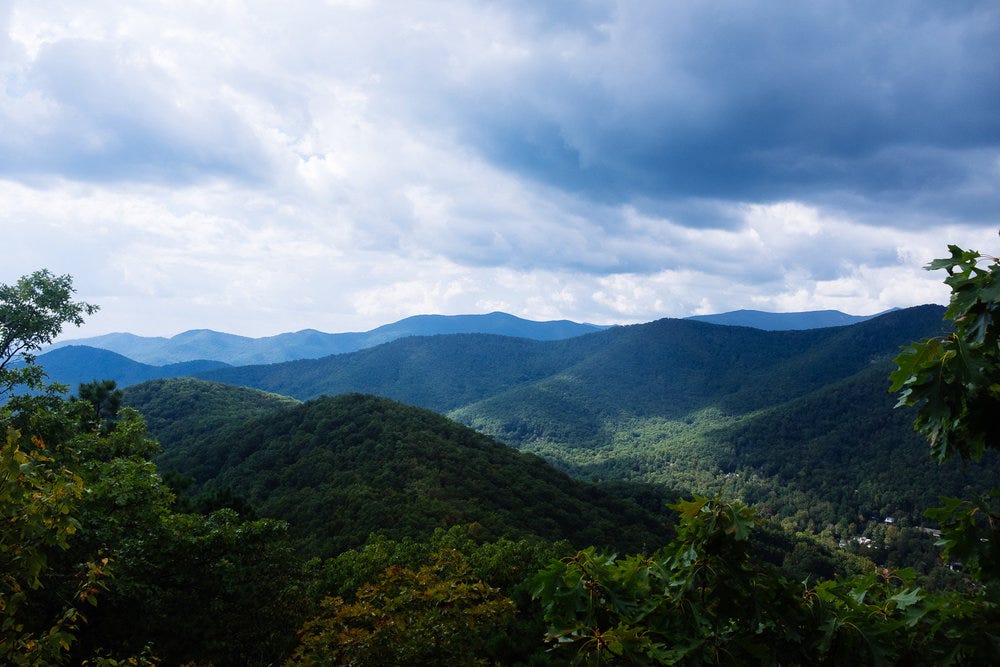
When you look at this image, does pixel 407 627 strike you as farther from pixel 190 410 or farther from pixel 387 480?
pixel 190 410

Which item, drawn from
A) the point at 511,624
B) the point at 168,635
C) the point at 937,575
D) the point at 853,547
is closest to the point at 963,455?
the point at 511,624

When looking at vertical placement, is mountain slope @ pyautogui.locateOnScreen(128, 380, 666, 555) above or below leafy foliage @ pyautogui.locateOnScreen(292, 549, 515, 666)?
below

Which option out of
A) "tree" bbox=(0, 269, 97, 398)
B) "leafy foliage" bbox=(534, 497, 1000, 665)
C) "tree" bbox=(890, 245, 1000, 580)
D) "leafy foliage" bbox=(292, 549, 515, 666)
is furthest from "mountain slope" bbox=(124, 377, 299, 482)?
"tree" bbox=(890, 245, 1000, 580)

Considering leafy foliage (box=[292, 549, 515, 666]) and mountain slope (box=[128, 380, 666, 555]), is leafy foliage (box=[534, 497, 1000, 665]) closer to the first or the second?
leafy foliage (box=[292, 549, 515, 666])

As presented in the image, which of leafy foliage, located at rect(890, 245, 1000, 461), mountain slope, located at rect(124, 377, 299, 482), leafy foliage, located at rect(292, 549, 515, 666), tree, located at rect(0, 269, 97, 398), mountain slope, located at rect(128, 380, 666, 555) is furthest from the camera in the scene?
mountain slope, located at rect(124, 377, 299, 482)

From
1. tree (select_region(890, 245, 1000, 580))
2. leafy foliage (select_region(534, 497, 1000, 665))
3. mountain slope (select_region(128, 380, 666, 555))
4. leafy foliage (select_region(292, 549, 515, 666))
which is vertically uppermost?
tree (select_region(890, 245, 1000, 580))

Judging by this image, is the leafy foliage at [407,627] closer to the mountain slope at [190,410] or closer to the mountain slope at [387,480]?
the mountain slope at [387,480]

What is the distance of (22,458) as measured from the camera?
525 centimetres

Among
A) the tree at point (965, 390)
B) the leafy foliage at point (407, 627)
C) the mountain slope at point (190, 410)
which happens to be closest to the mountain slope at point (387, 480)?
the mountain slope at point (190, 410)

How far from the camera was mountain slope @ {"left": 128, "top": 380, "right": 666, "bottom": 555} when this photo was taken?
55.2 m

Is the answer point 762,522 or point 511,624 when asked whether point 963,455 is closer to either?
point 762,522

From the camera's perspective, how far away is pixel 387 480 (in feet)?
225

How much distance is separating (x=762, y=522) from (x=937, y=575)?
172 metres

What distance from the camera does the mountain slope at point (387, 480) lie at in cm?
5525
